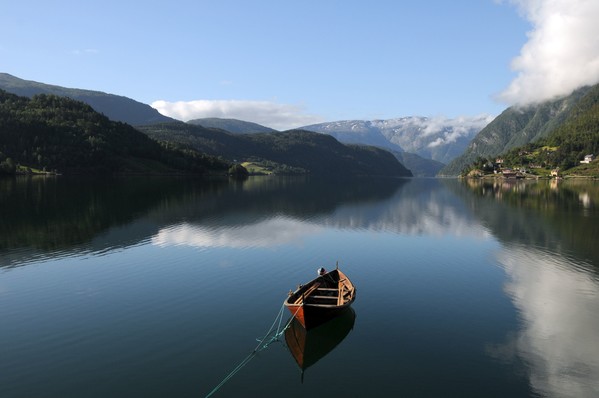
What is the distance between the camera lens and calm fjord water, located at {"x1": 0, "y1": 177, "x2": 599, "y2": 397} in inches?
1048

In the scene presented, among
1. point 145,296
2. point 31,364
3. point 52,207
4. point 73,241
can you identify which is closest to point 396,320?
point 145,296

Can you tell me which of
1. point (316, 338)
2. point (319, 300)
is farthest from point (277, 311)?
point (316, 338)

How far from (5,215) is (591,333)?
10506 cm

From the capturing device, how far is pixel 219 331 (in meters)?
33.9

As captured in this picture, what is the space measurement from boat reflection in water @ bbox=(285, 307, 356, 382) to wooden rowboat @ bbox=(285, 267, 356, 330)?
0.75m

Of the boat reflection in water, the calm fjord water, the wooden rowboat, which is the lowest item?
the boat reflection in water

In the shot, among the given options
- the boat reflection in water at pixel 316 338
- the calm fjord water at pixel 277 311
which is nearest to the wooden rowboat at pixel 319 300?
the boat reflection in water at pixel 316 338

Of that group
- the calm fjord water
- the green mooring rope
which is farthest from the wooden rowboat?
the green mooring rope

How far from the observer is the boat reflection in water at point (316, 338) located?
30.4 metres

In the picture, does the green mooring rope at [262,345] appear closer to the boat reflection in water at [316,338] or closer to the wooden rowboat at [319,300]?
the boat reflection in water at [316,338]

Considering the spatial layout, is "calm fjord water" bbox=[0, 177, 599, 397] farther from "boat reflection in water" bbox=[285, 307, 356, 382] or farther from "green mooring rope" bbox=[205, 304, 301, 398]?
"green mooring rope" bbox=[205, 304, 301, 398]

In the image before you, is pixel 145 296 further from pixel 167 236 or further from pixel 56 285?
pixel 167 236

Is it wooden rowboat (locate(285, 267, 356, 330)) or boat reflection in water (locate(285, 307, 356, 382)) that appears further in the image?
wooden rowboat (locate(285, 267, 356, 330))

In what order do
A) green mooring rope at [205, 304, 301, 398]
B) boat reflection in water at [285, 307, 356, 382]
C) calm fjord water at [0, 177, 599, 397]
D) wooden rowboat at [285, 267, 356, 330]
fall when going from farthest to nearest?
wooden rowboat at [285, 267, 356, 330], boat reflection in water at [285, 307, 356, 382], calm fjord water at [0, 177, 599, 397], green mooring rope at [205, 304, 301, 398]
